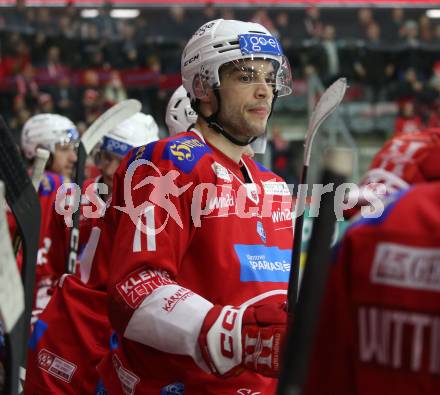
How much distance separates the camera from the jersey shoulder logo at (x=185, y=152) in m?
2.66

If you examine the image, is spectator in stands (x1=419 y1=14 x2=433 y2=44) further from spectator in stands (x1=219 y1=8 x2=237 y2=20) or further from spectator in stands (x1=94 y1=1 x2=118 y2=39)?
spectator in stands (x1=94 y1=1 x2=118 y2=39)

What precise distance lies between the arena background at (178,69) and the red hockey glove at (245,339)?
25.2 ft

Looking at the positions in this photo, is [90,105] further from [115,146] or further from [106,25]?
[115,146]

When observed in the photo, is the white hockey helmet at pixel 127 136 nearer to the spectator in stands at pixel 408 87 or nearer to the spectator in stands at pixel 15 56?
the spectator in stands at pixel 408 87

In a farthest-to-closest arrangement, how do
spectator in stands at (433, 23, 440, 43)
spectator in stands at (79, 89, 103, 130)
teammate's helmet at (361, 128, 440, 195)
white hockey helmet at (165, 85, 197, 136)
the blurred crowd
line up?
spectator in stands at (433, 23, 440, 43) < the blurred crowd < spectator in stands at (79, 89, 103, 130) < white hockey helmet at (165, 85, 197, 136) < teammate's helmet at (361, 128, 440, 195)

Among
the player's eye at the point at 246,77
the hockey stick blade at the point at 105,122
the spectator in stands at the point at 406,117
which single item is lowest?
the spectator in stands at the point at 406,117

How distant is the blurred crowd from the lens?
37.8ft

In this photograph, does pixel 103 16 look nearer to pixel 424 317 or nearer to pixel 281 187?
pixel 281 187

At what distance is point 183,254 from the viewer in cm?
261

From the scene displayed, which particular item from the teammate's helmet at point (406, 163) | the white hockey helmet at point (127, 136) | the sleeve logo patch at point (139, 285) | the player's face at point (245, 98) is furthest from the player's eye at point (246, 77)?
the white hockey helmet at point (127, 136)

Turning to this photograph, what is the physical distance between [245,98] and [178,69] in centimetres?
885

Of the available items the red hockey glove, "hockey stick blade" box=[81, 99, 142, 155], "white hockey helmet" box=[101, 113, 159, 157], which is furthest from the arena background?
the red hockey glove

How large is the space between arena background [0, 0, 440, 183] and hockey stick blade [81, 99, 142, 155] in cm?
576

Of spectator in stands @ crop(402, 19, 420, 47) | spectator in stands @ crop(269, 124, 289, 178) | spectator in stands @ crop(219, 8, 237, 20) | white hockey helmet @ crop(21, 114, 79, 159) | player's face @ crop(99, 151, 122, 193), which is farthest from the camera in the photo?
spectator in stands @ crop(219, 8, 237, 20)
